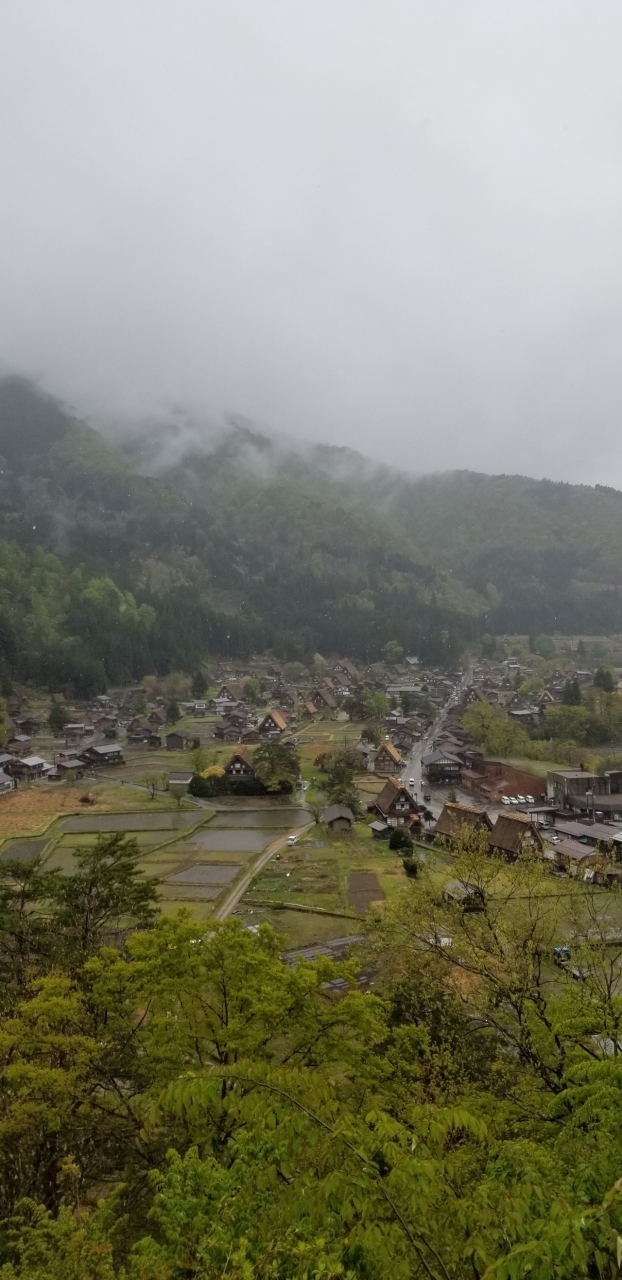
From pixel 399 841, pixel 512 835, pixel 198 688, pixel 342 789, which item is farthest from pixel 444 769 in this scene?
pixel 198 688

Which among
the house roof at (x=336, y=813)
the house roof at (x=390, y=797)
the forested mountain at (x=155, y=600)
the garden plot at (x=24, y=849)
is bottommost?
the garden plot at (x=24, y=849)

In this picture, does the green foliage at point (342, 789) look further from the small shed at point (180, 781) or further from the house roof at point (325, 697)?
the house roof at point (325, 697)

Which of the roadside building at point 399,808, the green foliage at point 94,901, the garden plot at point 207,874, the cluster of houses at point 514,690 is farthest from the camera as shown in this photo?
the cluster of houses at point 514,690


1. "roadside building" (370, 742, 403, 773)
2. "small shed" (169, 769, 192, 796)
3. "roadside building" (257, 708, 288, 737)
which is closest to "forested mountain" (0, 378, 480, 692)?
"roadside building" (257, 708, 288, 737)

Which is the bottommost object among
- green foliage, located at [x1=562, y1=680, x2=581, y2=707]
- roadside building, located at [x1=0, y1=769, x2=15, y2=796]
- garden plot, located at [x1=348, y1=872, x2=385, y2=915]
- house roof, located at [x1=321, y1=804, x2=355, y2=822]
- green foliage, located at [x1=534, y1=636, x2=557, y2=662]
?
roadside building, located at [x1=0, y1=769, x2=15, y2=796]

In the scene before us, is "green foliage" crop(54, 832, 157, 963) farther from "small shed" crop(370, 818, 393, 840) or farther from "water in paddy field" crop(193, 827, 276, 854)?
"small shed" crop(370, 818, 393, 840)

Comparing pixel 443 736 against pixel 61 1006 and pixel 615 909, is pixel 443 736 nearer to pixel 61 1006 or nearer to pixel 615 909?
pixel 615 909

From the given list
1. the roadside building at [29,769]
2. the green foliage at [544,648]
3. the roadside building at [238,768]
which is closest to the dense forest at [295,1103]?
the roadside building at [238,768]
